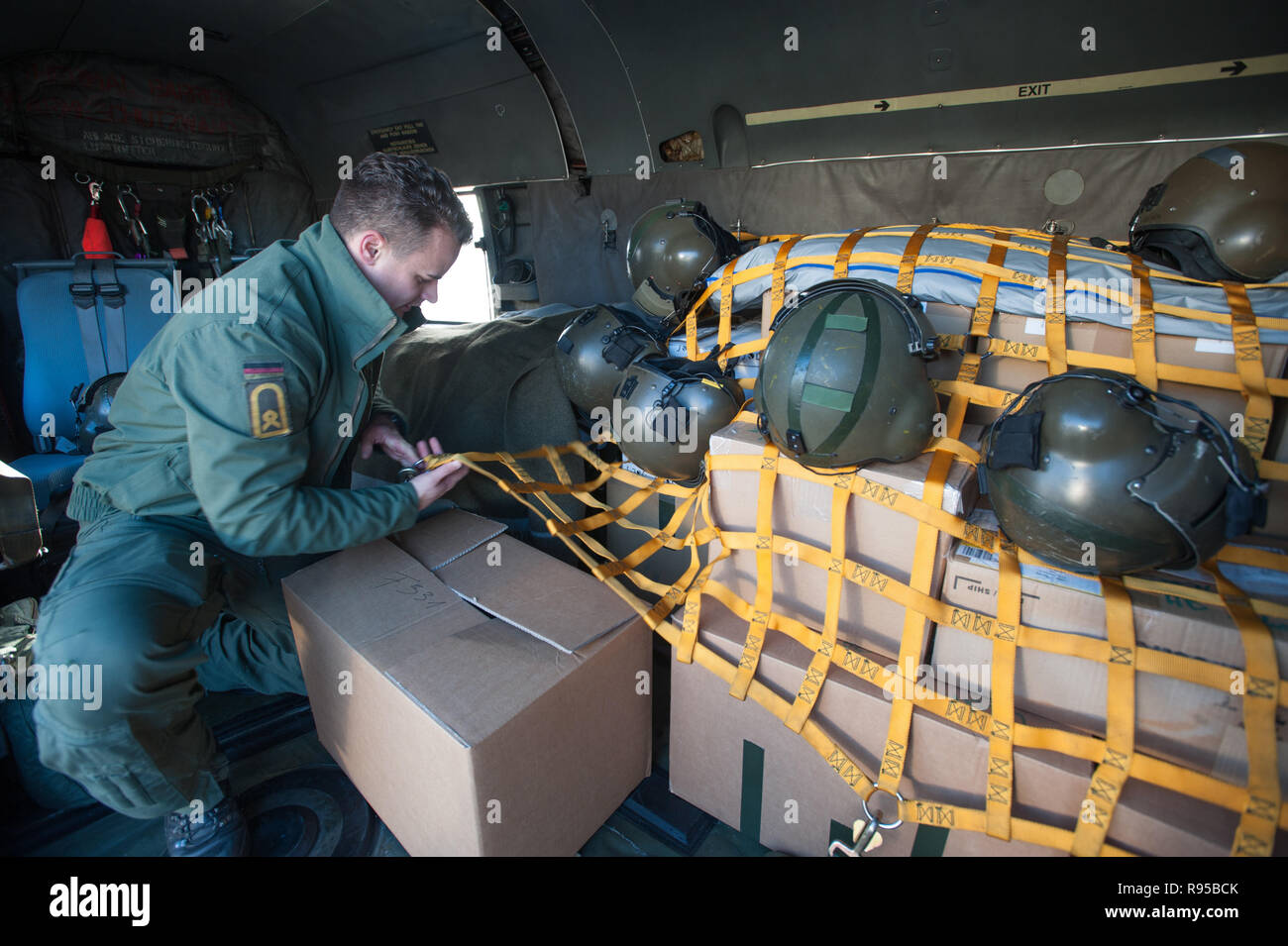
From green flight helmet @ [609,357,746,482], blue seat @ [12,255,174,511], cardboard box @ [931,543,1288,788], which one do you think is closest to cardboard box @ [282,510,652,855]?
green flight helmet @ [609,357,746,482]

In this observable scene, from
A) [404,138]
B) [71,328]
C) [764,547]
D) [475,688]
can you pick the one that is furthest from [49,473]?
[404,138]

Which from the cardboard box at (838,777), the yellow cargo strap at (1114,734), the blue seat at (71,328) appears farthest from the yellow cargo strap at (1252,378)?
the blue seat at (71,328)

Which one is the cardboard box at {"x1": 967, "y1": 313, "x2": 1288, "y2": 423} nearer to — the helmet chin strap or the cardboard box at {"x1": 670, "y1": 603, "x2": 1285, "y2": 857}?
the cardboard box at {"x1": 670, "y1": 603, "x2": 1285, "y2": 857}

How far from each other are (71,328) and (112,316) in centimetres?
20

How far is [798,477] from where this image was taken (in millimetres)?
1613

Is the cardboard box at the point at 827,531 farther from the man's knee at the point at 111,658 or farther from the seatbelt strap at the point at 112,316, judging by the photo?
the seatbelt strap at the point at 112,316

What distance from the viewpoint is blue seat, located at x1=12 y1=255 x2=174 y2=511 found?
3416 millimetres

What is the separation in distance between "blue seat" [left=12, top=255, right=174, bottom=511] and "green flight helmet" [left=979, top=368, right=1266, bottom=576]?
14.1 feet

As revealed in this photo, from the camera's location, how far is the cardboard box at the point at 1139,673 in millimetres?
1151

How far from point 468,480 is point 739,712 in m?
1.74

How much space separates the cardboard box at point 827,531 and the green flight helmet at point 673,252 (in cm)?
132

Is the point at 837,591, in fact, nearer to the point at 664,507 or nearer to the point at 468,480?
the point at 664,507

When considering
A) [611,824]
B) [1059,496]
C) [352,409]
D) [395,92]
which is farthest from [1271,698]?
[395,92]
